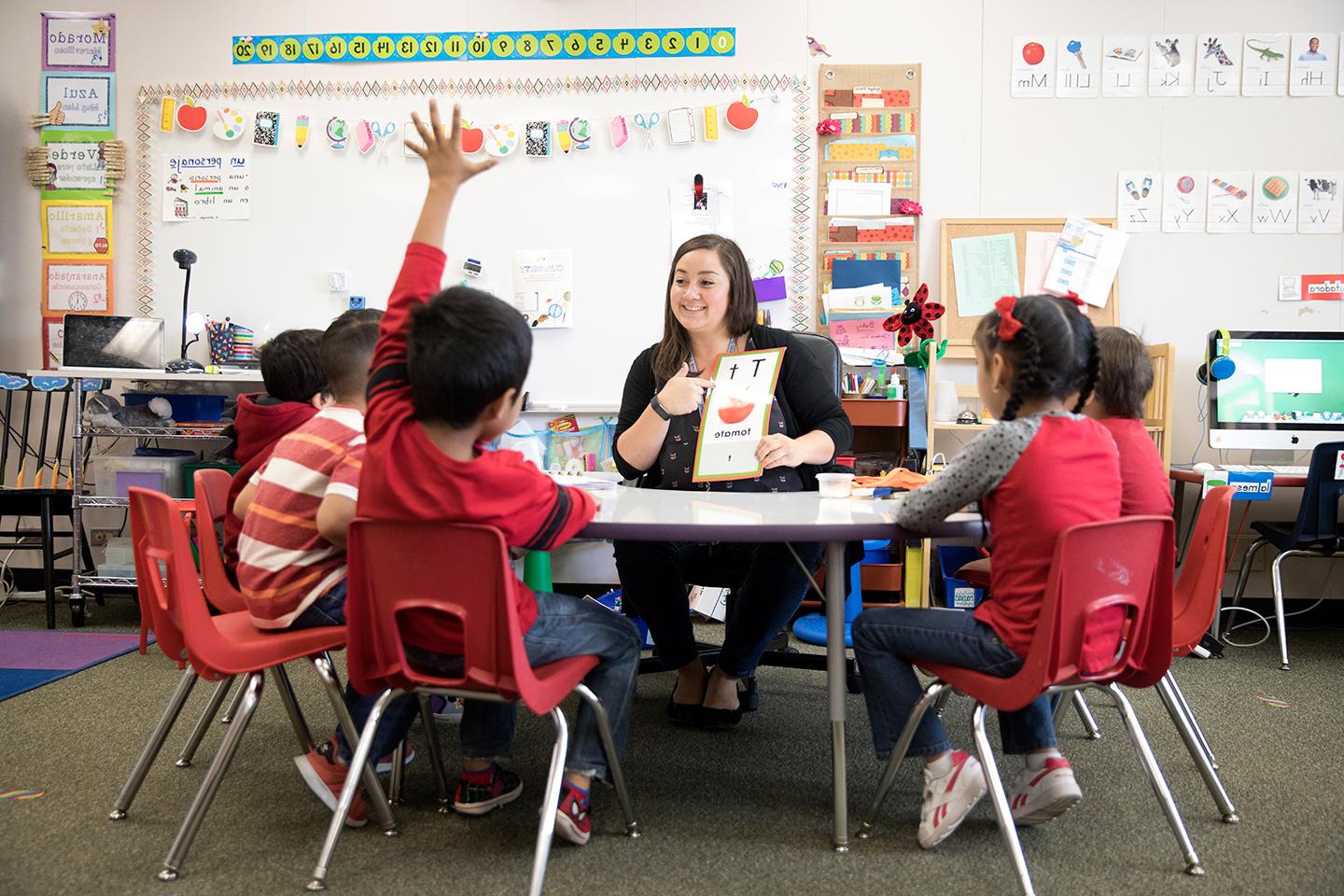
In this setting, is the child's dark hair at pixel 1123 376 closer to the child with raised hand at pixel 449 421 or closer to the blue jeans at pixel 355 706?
the child with raised hand at pixel 449 421

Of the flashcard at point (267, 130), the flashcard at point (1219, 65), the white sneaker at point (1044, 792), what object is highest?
the flashcard at point (1219, 65)

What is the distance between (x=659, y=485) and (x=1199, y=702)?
1.61 m

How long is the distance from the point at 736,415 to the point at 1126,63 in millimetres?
2799

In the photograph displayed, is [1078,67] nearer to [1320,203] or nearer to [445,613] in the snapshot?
[1320,203]

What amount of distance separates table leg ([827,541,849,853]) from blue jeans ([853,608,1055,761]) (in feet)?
0.17

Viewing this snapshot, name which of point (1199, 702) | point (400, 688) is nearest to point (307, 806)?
point (400, 688)

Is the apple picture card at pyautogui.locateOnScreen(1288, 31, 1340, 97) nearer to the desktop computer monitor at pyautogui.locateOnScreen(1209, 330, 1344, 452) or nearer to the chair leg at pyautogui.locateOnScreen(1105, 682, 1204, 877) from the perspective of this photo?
the desktop computer monitor at pyautogui.locateOnScreen(1209, 330, 1344, 452)

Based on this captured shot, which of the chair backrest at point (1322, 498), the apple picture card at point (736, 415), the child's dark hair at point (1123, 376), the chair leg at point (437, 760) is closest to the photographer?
the chair leg at point (437, 760)

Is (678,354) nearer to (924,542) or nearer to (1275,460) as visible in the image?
(924,542)

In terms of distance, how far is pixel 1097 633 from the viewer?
1.53 m

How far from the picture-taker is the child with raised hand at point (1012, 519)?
1.55 m

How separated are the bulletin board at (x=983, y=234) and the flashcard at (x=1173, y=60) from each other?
1.89 ft

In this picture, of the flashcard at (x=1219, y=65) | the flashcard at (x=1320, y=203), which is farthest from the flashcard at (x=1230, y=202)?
the flashcard at (x=1219, y=65)

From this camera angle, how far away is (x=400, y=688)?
1510mm
